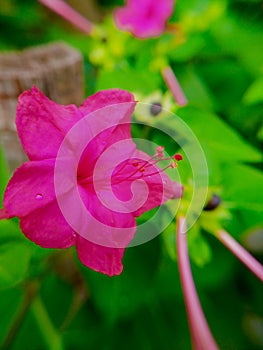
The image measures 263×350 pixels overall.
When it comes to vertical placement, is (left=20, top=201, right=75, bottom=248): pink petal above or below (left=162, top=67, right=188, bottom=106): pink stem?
below

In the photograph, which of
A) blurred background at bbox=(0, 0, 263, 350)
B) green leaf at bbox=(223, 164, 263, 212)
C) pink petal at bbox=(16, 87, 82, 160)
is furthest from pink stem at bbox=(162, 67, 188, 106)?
pink petal at bbox=(16, 87, 82, 160)

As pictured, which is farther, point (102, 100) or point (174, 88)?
point (174, 88)

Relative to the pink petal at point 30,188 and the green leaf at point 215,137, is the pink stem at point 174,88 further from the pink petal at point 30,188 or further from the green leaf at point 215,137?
the pink petal at point 30,188

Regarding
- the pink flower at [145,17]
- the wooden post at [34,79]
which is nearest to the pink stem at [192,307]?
the wooden post at [34,79]

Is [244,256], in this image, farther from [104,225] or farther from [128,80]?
Result: [128,80]

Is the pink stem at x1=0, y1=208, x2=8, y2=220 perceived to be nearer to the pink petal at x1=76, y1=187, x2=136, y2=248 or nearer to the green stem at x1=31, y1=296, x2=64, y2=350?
the pink petal at x1=76, y1=187, x2=136, y2=248

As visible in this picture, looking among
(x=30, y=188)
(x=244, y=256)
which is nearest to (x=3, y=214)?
(x=30, y=188)

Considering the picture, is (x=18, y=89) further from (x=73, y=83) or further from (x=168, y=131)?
(x=168, y=131)

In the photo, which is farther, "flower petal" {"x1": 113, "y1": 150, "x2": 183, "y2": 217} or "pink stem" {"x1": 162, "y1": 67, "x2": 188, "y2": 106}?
"pink stem" {"x1": 162, "y1": 67, "x2": 188, "y2": 106}
